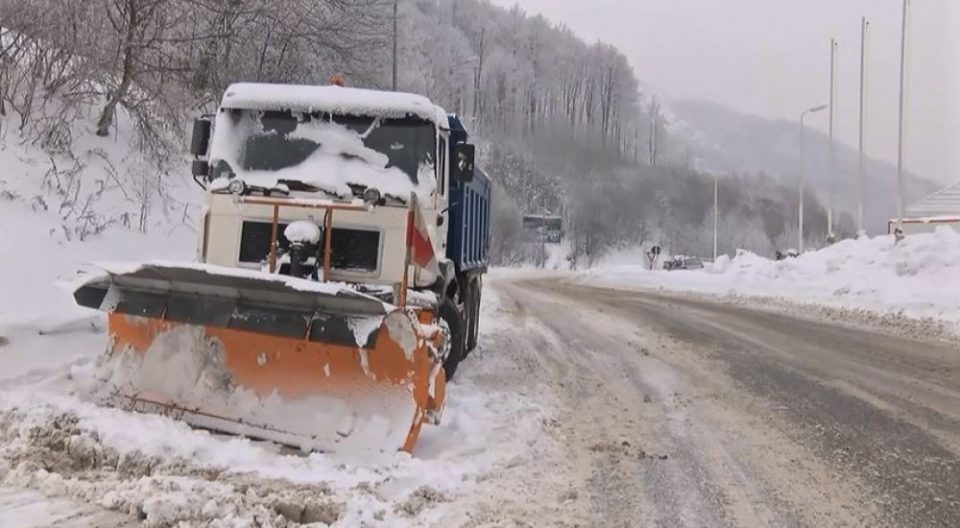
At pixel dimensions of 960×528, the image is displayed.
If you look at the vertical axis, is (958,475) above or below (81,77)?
below

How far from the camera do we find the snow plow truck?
519 cm

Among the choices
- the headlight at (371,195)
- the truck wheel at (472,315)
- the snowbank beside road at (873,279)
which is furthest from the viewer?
the snowbank beside road at (873,279)

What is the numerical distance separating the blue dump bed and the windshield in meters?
0.83

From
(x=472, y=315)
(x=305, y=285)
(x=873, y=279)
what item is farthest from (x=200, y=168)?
(x=873, y=279)

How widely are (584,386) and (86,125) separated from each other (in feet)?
35.6

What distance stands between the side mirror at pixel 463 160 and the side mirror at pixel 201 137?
7.49ft

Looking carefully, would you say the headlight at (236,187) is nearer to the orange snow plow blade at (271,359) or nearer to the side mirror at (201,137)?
the side mirror at (201,137)

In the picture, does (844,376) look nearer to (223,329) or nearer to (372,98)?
(372,98)

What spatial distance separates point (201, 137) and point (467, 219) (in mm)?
3398

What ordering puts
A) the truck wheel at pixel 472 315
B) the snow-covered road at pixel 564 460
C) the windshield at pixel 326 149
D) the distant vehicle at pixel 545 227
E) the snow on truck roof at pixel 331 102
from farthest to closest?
the distant vehicle at pixel 545 227, the truck wheel at pixel 472 315, the snow on truck roof at pixel 331 102, the windshield at pixel 326 149, the snow-covered road at pixel 564 460

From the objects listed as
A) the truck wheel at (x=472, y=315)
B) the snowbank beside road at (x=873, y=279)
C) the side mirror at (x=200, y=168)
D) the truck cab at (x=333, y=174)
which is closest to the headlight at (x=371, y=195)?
the truck cab at (x=333, y=174)

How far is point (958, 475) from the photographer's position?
5.14 m

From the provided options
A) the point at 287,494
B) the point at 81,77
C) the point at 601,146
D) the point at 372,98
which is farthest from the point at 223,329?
the point at 601,146

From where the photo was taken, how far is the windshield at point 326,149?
6.82 meters
